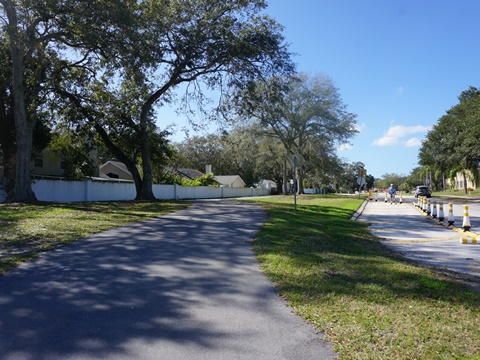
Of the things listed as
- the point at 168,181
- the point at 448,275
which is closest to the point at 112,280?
the point at 448,275

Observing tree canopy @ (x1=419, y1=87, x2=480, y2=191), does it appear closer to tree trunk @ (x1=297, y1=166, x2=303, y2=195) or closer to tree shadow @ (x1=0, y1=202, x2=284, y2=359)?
tree trunk @ (x1=297, y1=166, x2=303, y2=195)

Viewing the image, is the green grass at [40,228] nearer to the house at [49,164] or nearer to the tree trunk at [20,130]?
the tree trunk at [20,130]

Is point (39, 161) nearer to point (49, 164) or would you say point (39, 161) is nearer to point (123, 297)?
point (49, 164)

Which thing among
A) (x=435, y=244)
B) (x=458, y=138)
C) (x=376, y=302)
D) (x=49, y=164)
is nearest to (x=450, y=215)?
(x=435, y=244)

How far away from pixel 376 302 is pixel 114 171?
50872 mm

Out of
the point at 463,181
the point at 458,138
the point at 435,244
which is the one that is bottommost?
the point at 435,244

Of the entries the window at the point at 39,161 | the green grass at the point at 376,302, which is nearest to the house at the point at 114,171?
the window at the point at 39,161

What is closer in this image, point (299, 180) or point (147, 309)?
point (147, 309)

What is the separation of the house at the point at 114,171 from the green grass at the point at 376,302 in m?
45.2

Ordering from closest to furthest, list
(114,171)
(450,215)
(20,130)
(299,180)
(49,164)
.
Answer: (450,215)
(20,130)
(49,164)
(114,171)
(299,180)

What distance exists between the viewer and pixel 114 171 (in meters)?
52.6

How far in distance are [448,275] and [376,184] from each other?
190m

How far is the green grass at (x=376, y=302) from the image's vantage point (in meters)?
3.84

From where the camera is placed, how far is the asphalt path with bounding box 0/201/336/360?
3.86 meters
